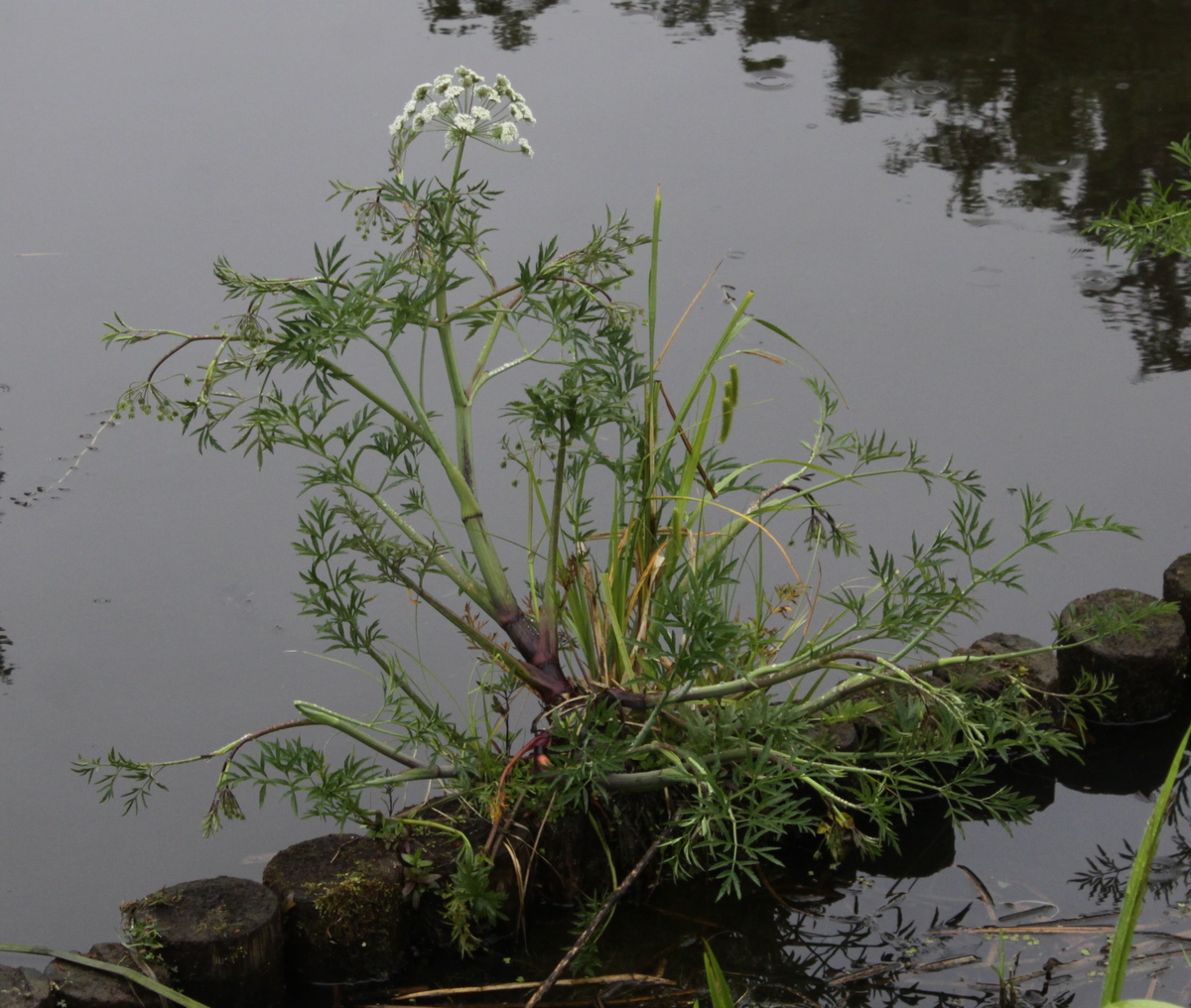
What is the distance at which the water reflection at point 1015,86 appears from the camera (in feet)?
13.8

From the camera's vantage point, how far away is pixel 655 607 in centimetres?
179

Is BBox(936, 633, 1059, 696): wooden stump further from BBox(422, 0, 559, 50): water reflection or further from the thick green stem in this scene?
BBox(422, 0, 559, 50): water reflection

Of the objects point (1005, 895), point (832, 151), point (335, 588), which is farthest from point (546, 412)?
point (832, 151)

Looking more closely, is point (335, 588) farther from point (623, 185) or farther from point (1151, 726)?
point (623, 185)

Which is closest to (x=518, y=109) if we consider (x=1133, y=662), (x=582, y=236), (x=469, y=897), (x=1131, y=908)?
(x=469, y=897)

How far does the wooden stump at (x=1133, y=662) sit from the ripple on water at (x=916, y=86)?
307 centimetres

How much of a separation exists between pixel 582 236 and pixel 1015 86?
2144 millimetres

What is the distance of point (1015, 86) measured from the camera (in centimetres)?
502

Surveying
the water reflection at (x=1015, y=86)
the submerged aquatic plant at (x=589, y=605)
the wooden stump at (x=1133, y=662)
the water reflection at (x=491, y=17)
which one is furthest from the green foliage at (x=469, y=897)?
the water reflection at (x=491, y=17)

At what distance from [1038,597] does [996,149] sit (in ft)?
7.69

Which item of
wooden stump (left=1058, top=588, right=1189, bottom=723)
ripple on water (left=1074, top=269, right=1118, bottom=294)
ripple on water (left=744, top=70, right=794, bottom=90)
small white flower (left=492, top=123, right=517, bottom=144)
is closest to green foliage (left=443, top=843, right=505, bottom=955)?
small white flower (left=492, top=123, right=517, bottom=144)

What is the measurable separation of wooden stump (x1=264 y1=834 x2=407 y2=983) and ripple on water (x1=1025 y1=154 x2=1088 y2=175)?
3523 mm

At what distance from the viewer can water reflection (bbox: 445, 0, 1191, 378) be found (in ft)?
13.8

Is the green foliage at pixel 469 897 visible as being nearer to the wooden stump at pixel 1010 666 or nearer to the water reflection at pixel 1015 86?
the wooden stump at pixel 1010 666
